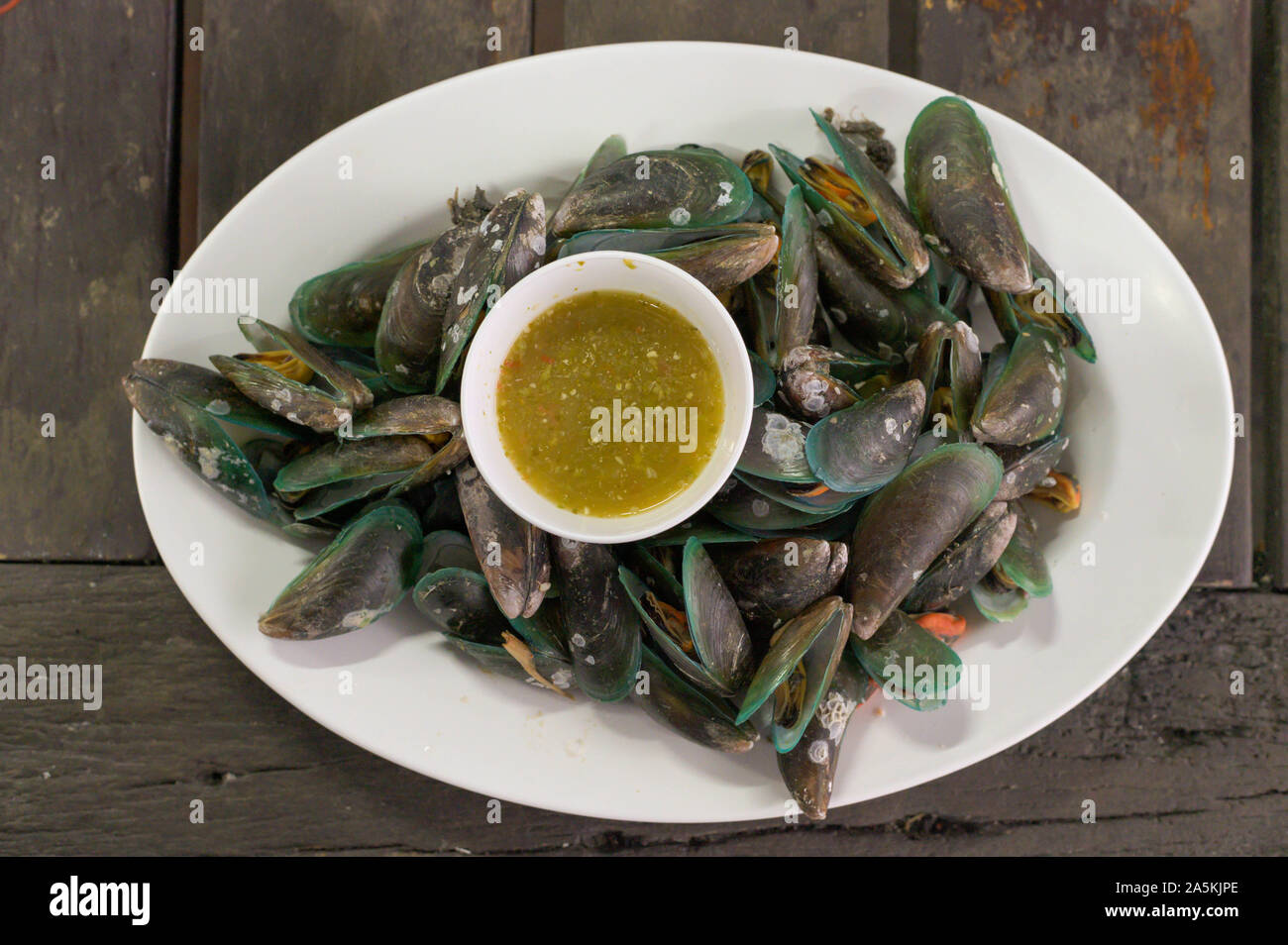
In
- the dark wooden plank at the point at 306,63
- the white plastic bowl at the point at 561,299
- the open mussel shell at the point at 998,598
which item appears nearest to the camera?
the white plastic bowl at the point at 561,299

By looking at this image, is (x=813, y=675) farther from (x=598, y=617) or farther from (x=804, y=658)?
(x=598, y=617)

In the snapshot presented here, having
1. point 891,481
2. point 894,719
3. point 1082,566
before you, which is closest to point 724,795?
point 894,719

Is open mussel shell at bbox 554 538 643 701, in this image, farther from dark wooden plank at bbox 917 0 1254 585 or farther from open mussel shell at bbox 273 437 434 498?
dark wooden plank at bbox 917 0 1254 585

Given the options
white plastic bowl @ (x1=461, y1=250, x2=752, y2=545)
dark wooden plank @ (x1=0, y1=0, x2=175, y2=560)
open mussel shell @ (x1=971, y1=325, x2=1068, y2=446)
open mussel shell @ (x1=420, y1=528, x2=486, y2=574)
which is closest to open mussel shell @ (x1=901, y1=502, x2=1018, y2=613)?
open mussel shell @ (x1=971, y1=325, x2=1068, y2=446)

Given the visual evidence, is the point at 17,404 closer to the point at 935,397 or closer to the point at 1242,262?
the point at 935,397

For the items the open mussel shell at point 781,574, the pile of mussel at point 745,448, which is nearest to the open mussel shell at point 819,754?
the pile of mussel at point 745,448

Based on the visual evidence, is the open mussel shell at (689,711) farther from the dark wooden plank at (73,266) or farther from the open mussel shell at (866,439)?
the dark wooden plank at (73,266)

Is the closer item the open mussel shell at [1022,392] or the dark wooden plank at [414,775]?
the open mussel shell at [1022,392]

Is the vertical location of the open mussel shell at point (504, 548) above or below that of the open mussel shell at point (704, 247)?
below
